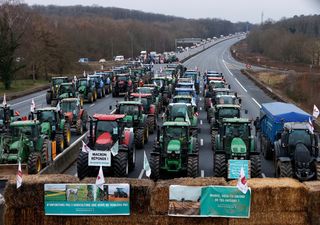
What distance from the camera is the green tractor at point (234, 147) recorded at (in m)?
20.3

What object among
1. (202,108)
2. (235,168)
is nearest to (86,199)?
(235,168)

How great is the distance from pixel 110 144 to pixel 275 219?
25.6 feet

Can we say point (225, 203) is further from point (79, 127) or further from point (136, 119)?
point (79, 127)

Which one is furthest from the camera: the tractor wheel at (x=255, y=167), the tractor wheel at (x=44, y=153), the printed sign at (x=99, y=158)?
the tractor wheel at (x=44, y=153)

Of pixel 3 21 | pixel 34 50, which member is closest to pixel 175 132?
pixel 3 21

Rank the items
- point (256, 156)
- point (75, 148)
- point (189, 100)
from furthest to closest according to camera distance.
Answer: point (189, 100) → point (75, 148) → point (256, 156)

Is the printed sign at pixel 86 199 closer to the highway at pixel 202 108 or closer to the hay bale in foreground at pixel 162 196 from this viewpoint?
the hay bale in foreground at pixel 162 196

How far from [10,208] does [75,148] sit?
10.6 m

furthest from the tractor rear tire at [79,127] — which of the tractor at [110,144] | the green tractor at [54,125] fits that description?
the tractor at [110,144]

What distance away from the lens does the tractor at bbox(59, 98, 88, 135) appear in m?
32.2

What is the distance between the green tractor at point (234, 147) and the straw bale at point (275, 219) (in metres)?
4.77

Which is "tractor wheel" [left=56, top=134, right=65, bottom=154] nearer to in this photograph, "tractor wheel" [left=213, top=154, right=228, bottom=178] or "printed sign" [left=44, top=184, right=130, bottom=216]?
"tractor wheel" [left=213, top=154, right=228, bottom=178]

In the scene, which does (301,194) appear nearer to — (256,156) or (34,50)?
(256,156)

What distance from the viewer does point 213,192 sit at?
1526 centimetres
